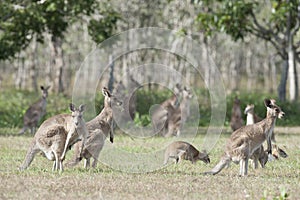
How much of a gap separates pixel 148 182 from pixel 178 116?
8856mm

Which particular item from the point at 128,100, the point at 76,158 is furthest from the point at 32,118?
the point at 76,158

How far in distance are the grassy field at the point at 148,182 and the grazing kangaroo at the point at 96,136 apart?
0.66ft

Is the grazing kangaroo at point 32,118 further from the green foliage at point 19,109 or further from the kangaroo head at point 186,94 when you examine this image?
the kangaroo head at point 186,94

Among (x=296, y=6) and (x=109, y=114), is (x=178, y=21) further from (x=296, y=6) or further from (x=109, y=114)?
(x=109, y=114)

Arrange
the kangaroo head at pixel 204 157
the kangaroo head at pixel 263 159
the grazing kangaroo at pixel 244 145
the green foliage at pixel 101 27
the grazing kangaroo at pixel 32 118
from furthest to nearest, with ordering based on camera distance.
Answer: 1. the green foliage at pixel 101 27
2. the grazing kangaroo at pixel 32 118
3. the kangaroo head at pixel 204 157
4. the kangaroo head at pixel 263 159
5. the grazing kangaroo at pixel 244 145

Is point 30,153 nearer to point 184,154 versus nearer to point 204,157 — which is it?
point 184,154

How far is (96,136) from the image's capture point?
10586mm

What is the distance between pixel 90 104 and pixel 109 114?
170cm

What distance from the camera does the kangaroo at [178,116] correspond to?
1775 cm

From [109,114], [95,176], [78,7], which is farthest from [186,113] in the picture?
[95,176]

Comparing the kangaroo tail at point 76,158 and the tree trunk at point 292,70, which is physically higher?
the tree trunk at point 292,70

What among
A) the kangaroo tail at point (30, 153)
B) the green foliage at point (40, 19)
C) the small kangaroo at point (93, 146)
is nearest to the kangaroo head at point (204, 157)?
the small kangaroo at point (93, 146)

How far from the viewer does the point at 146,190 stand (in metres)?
8.54

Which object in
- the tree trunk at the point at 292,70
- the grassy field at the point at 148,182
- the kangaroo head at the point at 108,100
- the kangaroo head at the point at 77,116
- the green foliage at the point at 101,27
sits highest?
the green foliage at the point at 101,27
